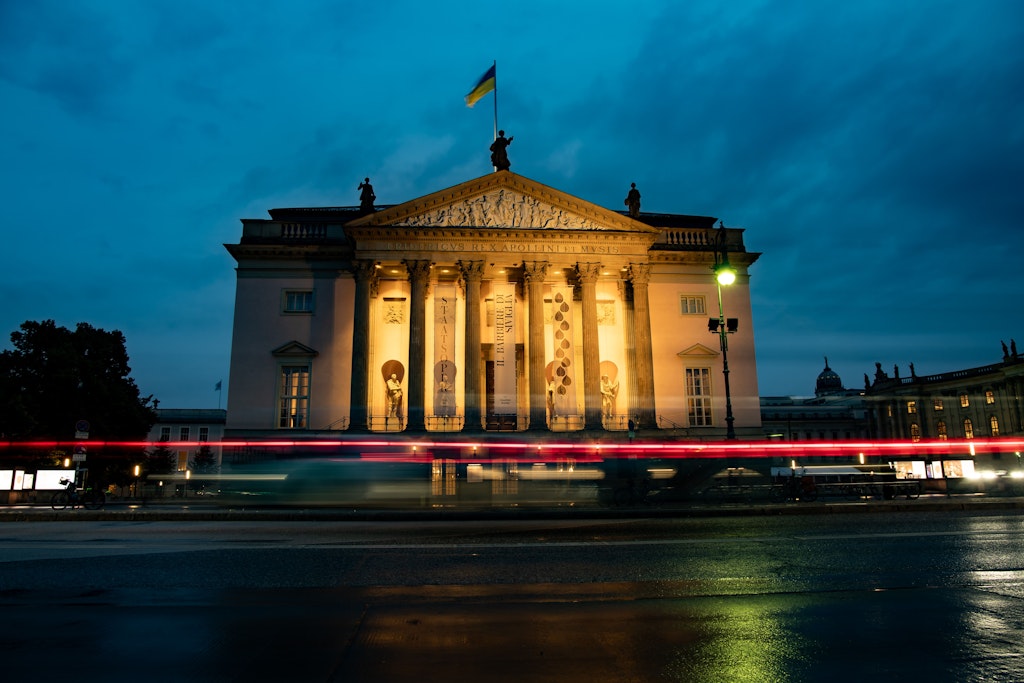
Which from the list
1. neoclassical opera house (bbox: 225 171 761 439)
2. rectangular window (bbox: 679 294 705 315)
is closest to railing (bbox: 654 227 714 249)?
neoclassical opera house (bbox: 225 171 761 439)

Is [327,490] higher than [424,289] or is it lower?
lower

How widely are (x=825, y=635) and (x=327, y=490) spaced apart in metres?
19.0

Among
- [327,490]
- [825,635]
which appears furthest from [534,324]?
[825,635]

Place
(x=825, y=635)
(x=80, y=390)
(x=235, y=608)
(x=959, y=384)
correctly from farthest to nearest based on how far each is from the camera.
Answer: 1. (x=959, y=384)
2. (x=80, y=390)
3. (x=235, y=608)
4. (x=825, y=635)

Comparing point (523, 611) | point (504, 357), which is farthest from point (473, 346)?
point (523, 611)

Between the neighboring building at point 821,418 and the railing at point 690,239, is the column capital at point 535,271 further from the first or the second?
the neighboring building at point 821,418

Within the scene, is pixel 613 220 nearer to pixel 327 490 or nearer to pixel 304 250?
pixel 304 250

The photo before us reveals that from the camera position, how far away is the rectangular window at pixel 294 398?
40312 millimetres

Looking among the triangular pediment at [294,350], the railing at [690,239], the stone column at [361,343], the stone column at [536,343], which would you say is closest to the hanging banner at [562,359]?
the stone column at [536,343]

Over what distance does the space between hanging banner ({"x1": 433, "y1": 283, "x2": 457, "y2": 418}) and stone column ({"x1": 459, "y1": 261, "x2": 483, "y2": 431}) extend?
1211 mm

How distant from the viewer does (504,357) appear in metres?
37.5

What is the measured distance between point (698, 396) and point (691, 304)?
6.16 meters

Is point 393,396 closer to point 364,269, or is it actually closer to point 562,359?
point 364,269

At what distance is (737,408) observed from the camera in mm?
42250
